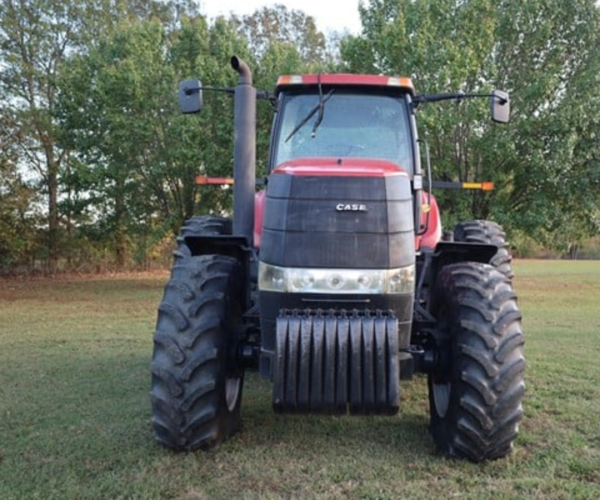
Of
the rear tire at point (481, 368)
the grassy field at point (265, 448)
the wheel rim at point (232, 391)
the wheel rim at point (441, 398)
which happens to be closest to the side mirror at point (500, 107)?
the rear tire at point (481, 368)

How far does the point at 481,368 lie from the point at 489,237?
233 centimetres

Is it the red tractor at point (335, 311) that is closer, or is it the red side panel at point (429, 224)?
the red tractor at point (335, 311)

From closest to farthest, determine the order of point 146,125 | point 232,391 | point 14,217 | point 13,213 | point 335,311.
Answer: point 335,311 < point 232,391 < point 146,125 < point 13,213 < point 14,217

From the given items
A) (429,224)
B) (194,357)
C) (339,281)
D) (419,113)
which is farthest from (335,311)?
(419,113)

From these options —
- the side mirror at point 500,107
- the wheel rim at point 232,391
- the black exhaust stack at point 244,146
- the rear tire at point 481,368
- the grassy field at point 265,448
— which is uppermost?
the side mirror at point 500,107

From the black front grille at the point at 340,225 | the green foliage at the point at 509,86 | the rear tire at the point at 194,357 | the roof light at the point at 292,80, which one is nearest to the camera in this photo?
the black front grille at the point at 340,225

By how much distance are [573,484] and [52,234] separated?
18.8 meters

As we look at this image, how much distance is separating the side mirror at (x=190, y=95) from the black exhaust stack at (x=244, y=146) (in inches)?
→ 13.6

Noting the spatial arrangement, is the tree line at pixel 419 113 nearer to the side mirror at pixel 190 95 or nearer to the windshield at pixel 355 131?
the windshield at pixel 355 131

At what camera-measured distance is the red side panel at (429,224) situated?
4548mm

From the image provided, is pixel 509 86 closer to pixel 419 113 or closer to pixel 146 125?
pixel 419 113

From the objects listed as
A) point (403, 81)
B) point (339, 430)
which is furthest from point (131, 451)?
point (403, 81)

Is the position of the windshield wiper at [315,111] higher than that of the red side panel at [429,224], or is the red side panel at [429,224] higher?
the windshield wiper at [315,111]

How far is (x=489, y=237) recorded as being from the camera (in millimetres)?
5562
